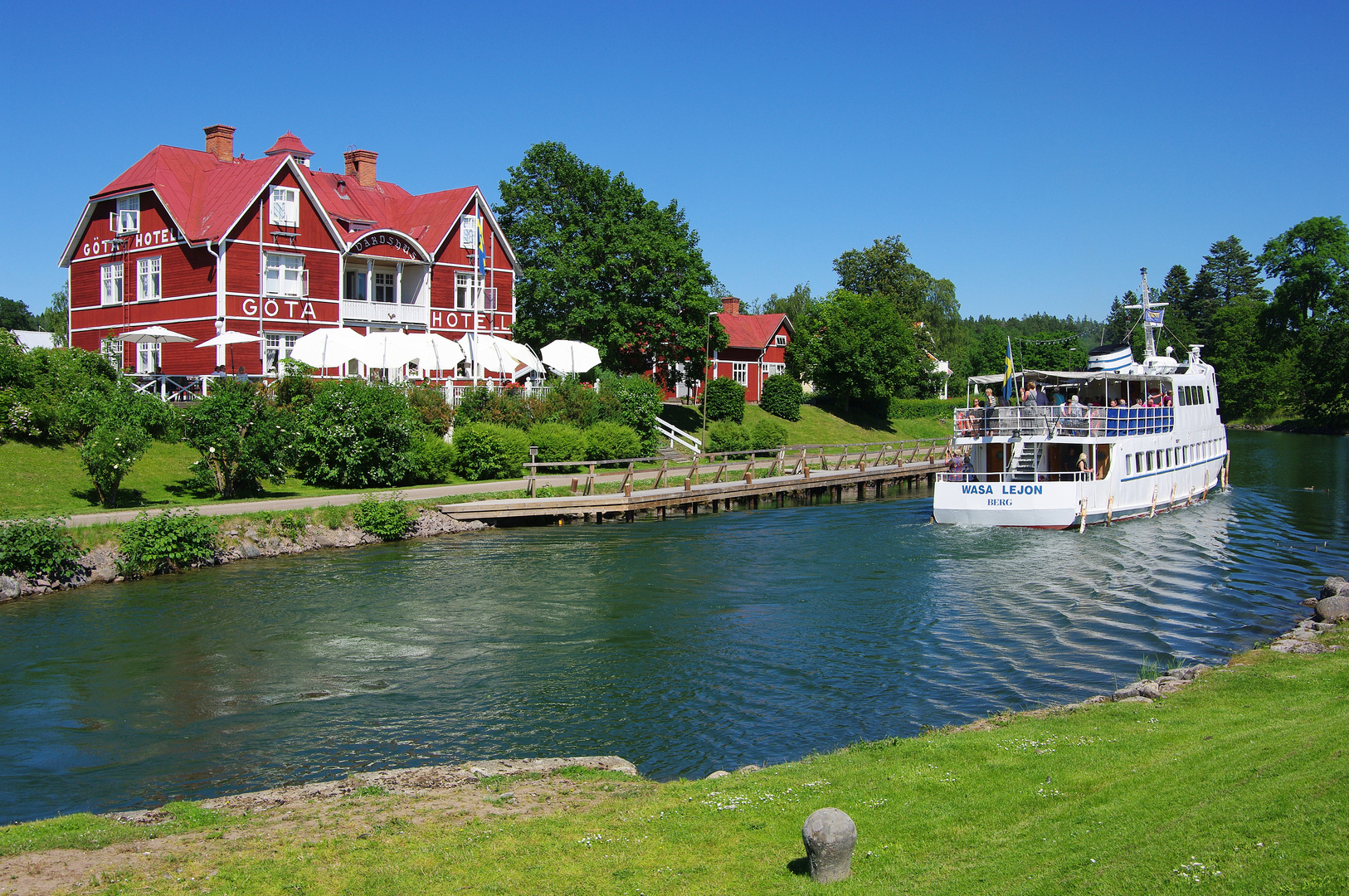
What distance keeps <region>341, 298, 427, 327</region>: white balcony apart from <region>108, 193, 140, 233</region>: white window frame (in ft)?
30.6

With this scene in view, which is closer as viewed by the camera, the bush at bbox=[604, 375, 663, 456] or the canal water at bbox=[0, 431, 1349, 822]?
the canal water at bbox=[0, 431, 1349, 822]

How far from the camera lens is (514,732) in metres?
13.5

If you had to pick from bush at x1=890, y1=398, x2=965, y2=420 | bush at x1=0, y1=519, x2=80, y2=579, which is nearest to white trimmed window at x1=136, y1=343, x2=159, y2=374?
bush at x1=0, y1=519, x2=80, y2=579

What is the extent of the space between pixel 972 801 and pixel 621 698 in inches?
267

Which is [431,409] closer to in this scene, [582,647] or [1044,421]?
[582,647]

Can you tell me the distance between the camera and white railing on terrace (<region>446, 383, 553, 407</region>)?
3984 cm

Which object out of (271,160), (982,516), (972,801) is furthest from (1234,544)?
(271,160)

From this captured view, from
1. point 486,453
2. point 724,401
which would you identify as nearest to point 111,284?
point 486,453

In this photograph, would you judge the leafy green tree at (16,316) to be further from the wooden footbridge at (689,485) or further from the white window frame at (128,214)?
the wooden footbridge at (689,485)

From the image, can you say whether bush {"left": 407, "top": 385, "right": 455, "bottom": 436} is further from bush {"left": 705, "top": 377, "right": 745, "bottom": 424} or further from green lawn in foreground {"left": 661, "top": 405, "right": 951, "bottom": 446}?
bush {"left": 705, "top": 377, "right": 745, "bottom": 424}

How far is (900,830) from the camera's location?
28.6 feet

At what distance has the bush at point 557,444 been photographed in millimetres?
37719

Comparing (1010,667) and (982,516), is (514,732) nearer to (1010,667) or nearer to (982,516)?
(1010,667)

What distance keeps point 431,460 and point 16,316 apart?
4168 inches
